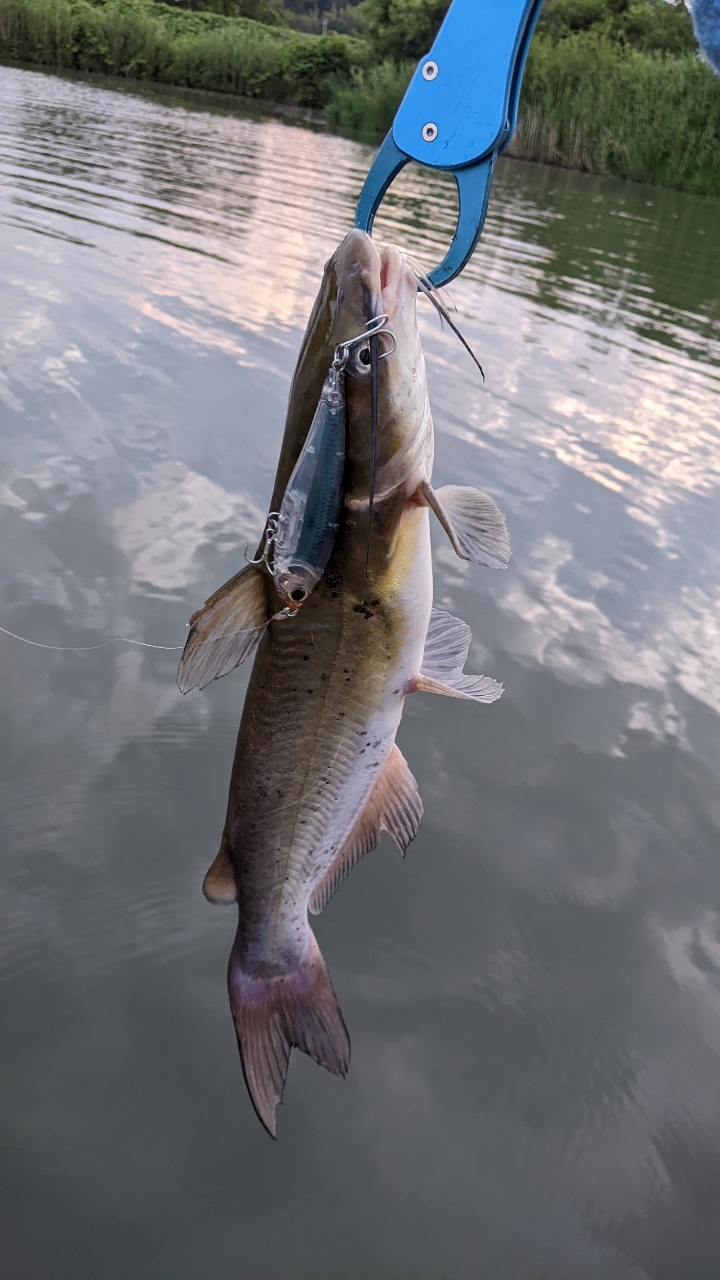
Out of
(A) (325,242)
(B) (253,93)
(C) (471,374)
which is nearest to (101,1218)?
A: (C) (471,374)

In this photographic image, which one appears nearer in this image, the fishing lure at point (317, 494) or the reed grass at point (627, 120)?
the fishing lure at point (317, 494)

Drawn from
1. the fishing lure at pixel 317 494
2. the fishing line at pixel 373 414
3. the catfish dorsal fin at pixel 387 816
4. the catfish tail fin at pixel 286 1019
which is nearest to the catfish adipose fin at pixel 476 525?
the fishing line at pixel 373 414

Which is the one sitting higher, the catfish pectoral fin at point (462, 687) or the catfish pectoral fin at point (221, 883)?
the catfish pectoral fin at point (462, 687)

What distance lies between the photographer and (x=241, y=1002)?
2.29 meters

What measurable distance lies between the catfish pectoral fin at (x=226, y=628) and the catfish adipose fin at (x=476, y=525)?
0.46 m

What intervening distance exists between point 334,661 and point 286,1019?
0.96m

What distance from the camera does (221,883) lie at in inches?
90.9

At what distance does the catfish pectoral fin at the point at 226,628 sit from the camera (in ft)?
6.57

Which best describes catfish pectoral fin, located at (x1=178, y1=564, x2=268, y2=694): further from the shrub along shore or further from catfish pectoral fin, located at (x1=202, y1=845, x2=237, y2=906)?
the shrub along shore

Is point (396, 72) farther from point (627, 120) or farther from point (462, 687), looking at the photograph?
point (462, 687)

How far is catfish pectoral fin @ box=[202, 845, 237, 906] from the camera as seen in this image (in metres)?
2.30

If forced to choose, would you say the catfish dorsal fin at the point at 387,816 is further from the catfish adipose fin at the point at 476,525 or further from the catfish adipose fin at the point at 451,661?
the catfish adipose fin at the point at 476,525

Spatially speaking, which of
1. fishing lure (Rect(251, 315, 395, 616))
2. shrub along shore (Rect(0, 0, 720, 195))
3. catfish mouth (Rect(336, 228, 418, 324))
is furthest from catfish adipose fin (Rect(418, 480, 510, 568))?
shrub along shore (Rect(0, 0, 720, 195))

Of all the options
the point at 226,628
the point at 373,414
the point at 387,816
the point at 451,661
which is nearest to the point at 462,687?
the point at 451,661
